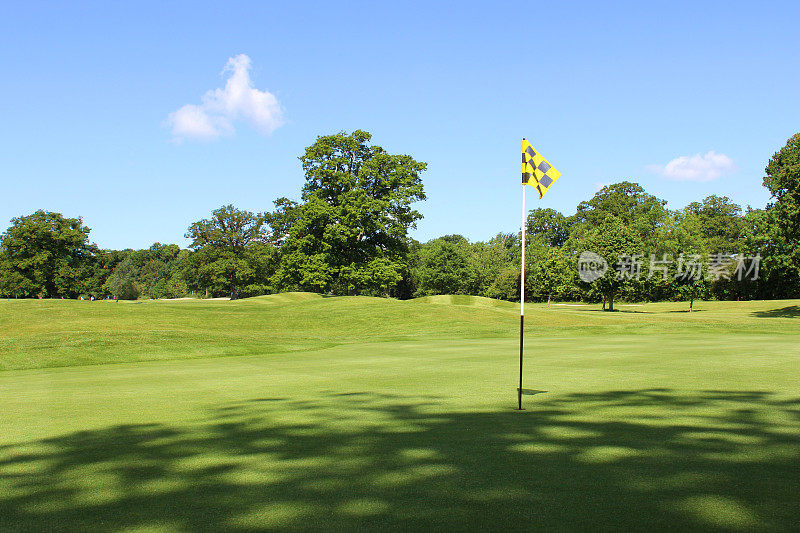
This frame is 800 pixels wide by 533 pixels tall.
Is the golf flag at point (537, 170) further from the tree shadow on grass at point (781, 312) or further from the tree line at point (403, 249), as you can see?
the tree shadow on grass at point (781, 312)

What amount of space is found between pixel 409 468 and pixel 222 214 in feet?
259

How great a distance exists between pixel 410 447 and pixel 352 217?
42240 mm

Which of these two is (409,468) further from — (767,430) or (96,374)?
(96,374)

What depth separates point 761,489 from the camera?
4328 millimetres

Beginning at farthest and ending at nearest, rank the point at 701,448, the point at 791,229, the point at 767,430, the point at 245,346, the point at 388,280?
the point at 388,280
the point at 791,229
the point at 245,346
the point at 767,430
the point at 701,448

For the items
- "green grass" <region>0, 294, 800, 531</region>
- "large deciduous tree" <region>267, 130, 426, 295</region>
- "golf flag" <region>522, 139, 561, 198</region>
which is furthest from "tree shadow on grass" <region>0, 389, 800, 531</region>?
"large deciduous tree" <region>267, 130, 426, 295</region>

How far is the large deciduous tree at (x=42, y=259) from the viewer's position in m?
70.2

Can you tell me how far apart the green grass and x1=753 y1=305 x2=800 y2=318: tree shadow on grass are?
1589 inches

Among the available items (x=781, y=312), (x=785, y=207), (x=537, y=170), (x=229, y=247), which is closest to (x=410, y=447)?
(x=537, y=170)

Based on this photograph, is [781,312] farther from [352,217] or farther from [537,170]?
[537,170]

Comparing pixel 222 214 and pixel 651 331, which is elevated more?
pixel 222 214

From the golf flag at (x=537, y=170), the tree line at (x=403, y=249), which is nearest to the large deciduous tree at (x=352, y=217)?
the tree line at (x=403, y=249)

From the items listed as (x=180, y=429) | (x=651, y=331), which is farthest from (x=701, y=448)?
(x=651, y=331)

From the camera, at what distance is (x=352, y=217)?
47375 millimetres
